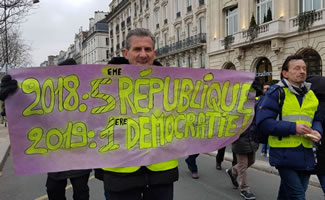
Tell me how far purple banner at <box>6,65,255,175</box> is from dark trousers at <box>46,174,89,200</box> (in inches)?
41.5

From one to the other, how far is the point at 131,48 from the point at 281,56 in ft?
59.6

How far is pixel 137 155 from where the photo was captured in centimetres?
220

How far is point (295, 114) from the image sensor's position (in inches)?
111

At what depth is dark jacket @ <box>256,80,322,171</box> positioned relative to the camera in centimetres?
277

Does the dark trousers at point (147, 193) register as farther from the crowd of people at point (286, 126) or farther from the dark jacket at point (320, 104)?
the dark jacket at point (320, 104)

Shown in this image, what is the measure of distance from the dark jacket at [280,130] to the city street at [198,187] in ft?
6.51

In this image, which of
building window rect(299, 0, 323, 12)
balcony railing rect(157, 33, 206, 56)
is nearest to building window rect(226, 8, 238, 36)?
balcony railing rect(157, 33, 206, 56)

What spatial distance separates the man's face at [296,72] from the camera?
2.90m

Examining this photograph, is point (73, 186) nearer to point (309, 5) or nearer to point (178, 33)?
point (309, 5)

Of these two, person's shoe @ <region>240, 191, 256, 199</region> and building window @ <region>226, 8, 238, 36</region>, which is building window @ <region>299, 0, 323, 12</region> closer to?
building window @ <region>226, 8, 238, 36</region>

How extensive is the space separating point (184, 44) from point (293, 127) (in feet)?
90.4

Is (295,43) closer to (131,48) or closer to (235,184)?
(235,184)

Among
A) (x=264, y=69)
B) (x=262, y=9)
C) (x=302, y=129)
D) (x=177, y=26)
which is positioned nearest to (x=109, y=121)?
(x=302, y=129)

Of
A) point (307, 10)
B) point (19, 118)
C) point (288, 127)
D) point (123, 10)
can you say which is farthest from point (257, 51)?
point (123, 10)
